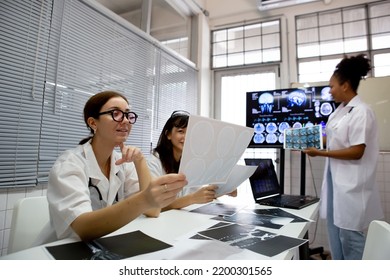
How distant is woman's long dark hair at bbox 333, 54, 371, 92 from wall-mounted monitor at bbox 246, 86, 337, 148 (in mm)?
917

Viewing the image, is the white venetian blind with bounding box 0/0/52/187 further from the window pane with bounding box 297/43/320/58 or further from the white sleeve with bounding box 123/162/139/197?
the window pane with bounding box 297/43/320/58

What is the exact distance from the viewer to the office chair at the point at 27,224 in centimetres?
102

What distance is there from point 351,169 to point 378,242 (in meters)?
1.14

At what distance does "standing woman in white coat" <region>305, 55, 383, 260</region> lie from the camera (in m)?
1.68

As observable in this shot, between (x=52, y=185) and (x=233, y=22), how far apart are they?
3.50 m

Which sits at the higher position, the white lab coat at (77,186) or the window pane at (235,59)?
the window pane at (235,59)

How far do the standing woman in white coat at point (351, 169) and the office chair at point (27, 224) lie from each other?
172cm

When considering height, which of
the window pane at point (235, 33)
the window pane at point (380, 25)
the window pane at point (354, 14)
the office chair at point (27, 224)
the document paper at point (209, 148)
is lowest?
the office chair at point (27, 224)

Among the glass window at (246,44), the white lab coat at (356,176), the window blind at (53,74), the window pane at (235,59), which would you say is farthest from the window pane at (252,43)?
the white lab coat at (356,176)

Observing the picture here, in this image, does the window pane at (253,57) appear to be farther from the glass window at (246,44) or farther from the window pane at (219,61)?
the window pane at (219,61)

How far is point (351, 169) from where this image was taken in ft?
5.70

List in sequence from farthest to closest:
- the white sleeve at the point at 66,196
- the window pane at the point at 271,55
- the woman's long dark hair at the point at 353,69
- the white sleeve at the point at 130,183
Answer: the window pane at the point at 271,55 < the woman's long dark hair at the point at 353,69 < the white sleeve at the point at 130,183 < the white sleeve at the point at 66,196

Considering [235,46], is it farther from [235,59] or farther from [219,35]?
[219,35]

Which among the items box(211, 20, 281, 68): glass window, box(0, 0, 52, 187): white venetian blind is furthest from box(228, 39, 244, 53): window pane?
box(0, 0, 52, 187): white venetian blind
